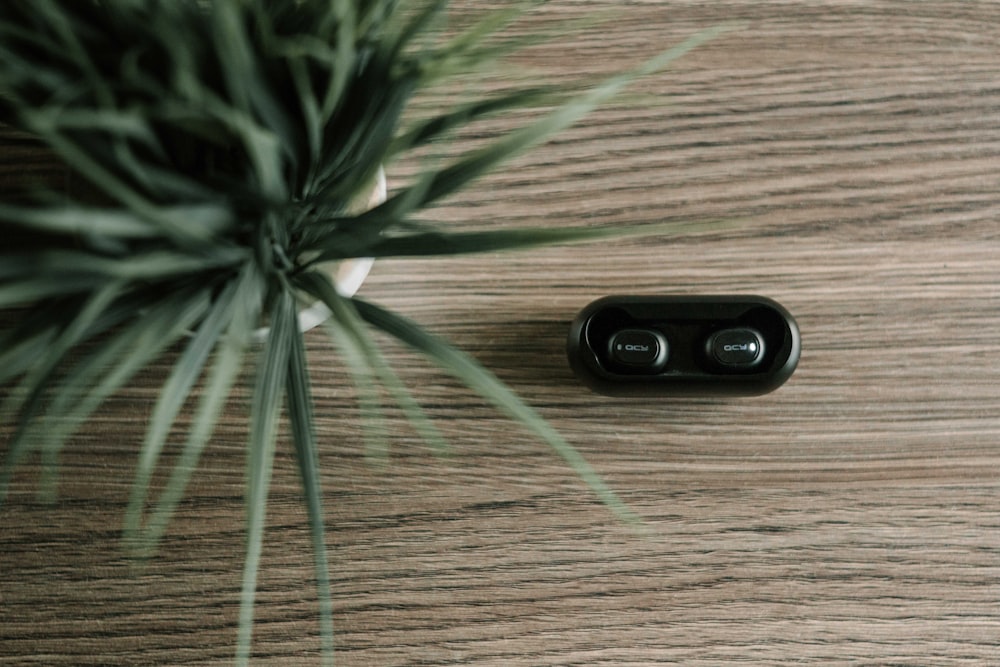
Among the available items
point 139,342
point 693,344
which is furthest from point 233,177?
point 693,344

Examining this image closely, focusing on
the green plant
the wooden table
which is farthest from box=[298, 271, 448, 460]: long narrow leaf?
the wooden table

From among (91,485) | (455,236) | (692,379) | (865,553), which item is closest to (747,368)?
(692,379)

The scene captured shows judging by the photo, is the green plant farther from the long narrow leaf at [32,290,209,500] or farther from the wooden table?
the wooden table

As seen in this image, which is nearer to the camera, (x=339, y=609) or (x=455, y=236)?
(x=455, y=236)

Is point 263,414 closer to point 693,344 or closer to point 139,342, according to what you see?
point 139,342

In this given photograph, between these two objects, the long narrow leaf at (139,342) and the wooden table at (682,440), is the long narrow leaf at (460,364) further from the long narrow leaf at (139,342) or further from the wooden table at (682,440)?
the wooden table at (682,440)

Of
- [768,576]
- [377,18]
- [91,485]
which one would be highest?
[377,18]

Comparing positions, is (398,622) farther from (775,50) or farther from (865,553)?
(775,50)
